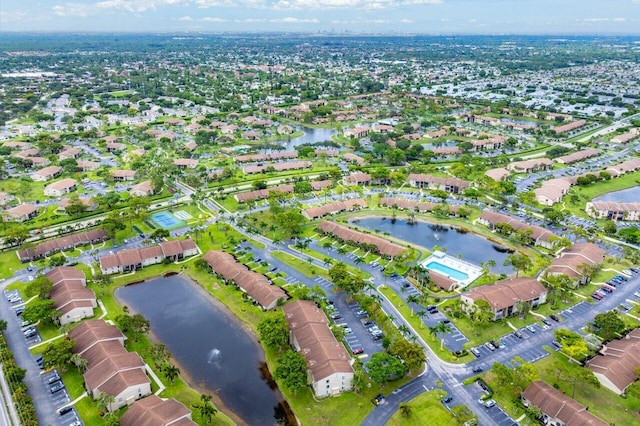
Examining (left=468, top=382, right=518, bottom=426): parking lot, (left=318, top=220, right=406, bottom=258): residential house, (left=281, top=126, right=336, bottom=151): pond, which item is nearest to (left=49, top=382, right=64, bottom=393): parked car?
(left=468, top=382, right=518, bottom=426): parking lot

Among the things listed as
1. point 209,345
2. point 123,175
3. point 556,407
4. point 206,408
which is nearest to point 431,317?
point 556,407

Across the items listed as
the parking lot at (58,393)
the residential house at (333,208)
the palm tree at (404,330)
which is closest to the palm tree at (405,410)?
the palm tree at (404,330)

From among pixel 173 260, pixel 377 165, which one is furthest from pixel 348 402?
pixel 377 165

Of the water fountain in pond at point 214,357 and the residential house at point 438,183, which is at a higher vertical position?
the residential house at point 438,183

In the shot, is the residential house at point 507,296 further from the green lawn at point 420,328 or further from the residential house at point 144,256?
the residential house at point 144,256

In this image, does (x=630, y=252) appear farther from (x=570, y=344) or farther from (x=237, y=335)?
(x=237, y=335)

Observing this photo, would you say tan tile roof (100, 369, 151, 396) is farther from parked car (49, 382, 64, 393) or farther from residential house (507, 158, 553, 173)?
residential house (507, 158, 553, 173)
